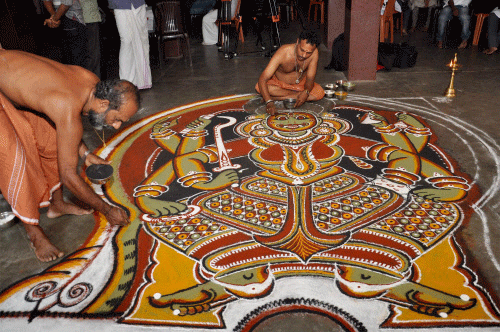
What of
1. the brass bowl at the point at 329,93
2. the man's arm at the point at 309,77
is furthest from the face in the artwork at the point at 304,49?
the brass bowl at the point at 329,93

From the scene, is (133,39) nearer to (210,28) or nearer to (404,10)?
(210,28)

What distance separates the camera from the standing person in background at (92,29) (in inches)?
169

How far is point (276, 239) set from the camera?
7.49ft

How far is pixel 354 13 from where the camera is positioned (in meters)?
4.81

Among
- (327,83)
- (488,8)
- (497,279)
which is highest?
(488,8)

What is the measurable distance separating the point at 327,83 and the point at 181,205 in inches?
121

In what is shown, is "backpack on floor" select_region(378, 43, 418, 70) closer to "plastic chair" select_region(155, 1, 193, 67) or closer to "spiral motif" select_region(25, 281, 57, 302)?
"plastic chair" select_region(155, 1, 193, 67)

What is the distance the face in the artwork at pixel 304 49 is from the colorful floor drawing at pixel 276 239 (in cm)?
71

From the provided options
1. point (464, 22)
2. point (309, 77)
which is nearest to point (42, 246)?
point (309, 77)

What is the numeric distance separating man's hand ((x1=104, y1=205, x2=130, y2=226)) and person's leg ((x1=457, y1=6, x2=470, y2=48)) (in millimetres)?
6382

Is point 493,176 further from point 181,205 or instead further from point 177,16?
point 177,16

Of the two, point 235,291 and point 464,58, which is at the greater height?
point 464,58

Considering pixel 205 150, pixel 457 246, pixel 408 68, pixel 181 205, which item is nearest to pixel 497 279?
pixel 457 246

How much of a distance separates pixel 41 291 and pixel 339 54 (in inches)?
184
